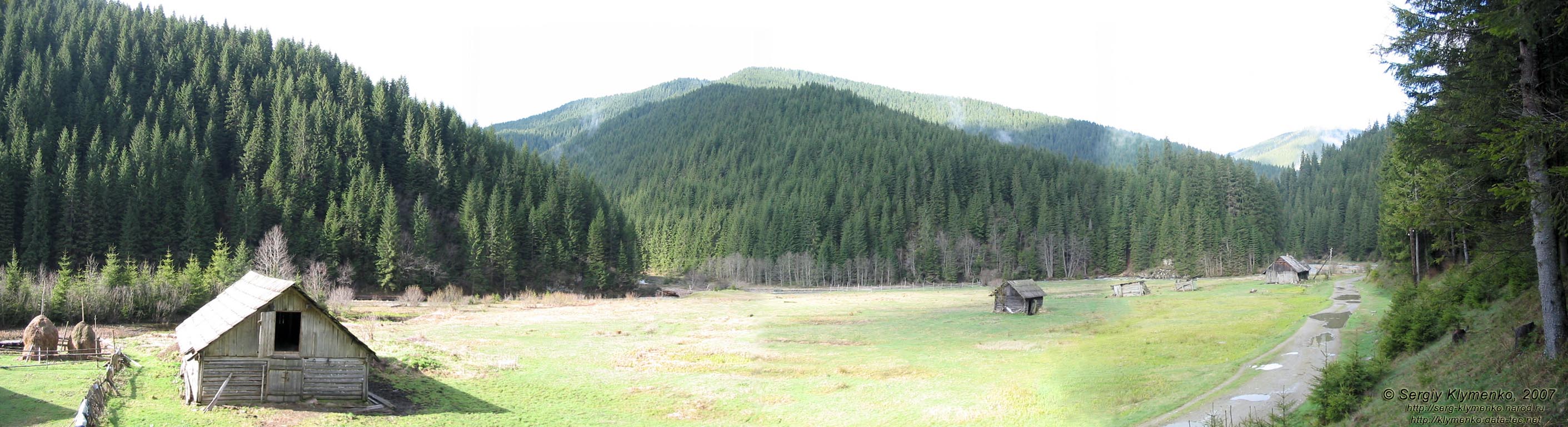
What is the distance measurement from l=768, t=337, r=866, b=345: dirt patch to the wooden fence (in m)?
34.5

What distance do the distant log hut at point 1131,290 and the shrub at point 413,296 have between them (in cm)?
7764

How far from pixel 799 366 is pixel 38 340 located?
113 ft

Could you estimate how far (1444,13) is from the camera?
20.3 metres

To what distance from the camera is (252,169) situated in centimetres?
10319

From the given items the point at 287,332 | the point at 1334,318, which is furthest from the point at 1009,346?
the point at 287,332

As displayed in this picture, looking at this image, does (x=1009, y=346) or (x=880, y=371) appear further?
(x=1009, y=346)

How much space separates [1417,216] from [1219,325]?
95.9 ft

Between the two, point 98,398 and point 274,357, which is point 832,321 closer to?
point 274,357

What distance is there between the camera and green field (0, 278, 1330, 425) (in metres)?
29.3

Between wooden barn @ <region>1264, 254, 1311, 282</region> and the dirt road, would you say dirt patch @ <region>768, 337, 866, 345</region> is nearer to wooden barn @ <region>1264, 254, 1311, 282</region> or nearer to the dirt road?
the dirt road

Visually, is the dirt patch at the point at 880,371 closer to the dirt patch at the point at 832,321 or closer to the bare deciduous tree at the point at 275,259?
the dirt patch at the point at 832,321

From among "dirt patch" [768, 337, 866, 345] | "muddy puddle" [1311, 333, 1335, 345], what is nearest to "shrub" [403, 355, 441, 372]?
"dirt patch" [768, 337, 866, 345]

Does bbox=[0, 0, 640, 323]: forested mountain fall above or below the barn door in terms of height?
above

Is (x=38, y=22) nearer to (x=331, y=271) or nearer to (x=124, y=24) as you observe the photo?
(x=124, y=24)
